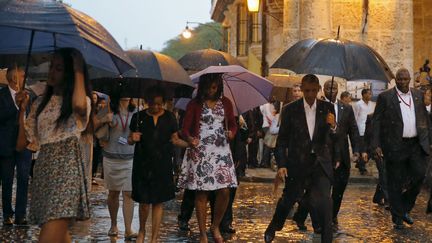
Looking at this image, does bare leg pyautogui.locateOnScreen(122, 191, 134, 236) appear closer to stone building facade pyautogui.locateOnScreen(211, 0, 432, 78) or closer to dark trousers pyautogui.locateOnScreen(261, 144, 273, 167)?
stone building facade pyautogui.locateOnScreen(211, 0, 432, 78)

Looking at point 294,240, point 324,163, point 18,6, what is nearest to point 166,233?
point 294,240

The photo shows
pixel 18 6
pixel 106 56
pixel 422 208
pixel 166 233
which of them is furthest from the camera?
pixel 422 208

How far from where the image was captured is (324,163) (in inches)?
384

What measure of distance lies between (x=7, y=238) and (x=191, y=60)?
3.38m

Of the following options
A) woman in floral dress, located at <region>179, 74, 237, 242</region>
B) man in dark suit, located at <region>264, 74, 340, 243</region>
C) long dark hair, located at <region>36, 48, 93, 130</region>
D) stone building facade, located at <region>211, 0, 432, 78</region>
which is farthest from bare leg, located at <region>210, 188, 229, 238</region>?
stone building facade, located at <region>211, 0, 432, 78</region>

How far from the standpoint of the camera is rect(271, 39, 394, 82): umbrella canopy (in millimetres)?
9742

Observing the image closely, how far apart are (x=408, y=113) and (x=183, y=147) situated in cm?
327

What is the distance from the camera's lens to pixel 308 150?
383 inches

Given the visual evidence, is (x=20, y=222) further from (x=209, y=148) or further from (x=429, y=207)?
(x=429, y=207)

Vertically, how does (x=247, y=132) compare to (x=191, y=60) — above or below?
below

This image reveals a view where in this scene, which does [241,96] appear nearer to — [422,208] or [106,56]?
[106,56]

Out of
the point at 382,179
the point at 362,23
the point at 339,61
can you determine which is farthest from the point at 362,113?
the point at 339,61

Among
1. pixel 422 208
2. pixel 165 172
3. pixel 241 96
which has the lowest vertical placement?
pixel 422 208

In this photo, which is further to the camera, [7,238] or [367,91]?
[367,91]
